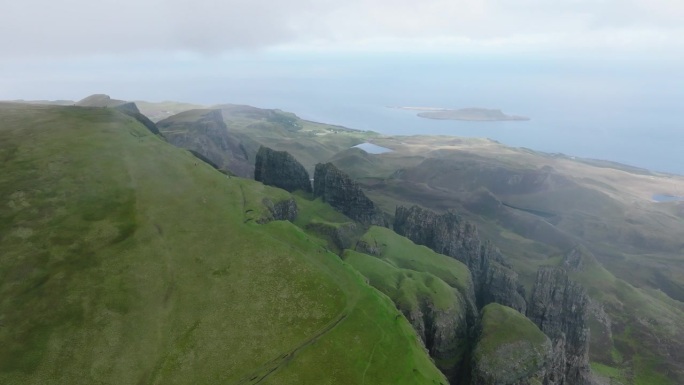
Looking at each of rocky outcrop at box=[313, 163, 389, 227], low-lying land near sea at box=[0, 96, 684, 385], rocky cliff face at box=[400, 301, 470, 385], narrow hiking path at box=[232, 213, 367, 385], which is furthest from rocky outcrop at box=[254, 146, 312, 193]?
rocky cliff face at box=[400, 301, 470, 385]

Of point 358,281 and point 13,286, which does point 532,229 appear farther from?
point 13,286

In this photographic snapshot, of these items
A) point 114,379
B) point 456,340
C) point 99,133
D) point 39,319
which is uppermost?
point 99,133

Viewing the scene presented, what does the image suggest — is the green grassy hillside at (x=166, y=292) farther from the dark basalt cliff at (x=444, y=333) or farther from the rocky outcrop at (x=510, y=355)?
the rocky outcrop at (x=510, y=355)

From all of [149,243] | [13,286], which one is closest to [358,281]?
[149,243]

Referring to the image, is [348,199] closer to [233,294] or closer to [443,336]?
[443,336]

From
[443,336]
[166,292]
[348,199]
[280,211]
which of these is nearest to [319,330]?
[166,292]

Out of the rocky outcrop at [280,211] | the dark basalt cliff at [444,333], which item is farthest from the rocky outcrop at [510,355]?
the rocky outcrop at [280,211]
